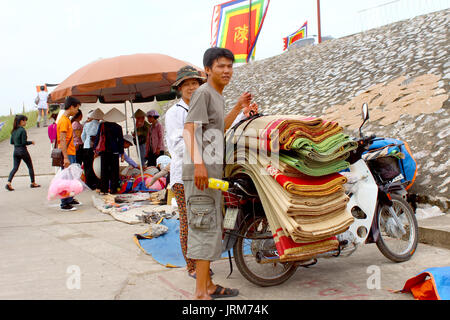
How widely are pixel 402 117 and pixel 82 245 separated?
563 centimetres

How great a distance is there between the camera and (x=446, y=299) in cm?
277

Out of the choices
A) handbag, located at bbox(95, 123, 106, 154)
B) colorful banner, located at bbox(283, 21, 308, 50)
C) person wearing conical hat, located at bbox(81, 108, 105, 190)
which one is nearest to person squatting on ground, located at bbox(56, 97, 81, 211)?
handbag, located at bbox(95, 123, 106, 154)

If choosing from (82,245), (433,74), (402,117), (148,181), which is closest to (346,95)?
(433,74)

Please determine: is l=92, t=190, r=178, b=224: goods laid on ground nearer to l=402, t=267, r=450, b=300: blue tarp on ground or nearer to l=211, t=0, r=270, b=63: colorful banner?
l=402, t=267, r=450, b=300: blue tarp on ground

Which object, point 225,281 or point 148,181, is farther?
point 148,181

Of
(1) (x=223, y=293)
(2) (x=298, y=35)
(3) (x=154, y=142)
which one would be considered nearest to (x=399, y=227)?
(1) (x=223, y=293)

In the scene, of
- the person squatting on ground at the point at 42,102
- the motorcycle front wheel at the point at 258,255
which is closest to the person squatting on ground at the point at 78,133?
the motorcycle front wheel at the point at 258,255

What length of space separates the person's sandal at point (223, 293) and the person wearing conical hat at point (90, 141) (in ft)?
20.5

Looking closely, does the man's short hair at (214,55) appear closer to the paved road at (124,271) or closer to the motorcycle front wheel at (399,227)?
the paved road at (124,271)

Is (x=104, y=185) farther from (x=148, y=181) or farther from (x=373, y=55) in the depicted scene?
(x=373, y=55)

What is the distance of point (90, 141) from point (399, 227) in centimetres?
671

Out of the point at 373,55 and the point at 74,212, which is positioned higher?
the point at 373,55

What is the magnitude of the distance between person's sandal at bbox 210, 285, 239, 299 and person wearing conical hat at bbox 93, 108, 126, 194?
5.62 metres

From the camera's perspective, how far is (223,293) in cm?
320
